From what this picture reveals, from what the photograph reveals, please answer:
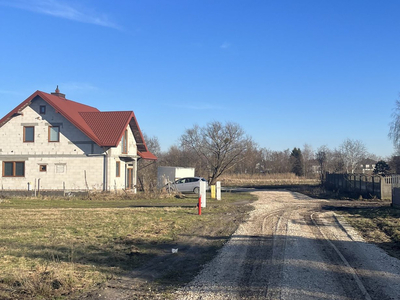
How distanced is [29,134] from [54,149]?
267 cm

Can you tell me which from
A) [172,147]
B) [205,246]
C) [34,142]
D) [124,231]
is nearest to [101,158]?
[34,142]

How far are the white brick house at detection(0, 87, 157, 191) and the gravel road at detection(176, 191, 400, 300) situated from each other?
69.4ft

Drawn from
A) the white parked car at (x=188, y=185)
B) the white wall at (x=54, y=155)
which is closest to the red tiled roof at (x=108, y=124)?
the white wall at (x=54, y=155)

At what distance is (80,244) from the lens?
10.7 metres

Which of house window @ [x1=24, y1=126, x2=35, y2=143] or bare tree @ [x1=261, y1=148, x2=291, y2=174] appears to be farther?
bare tree @ [x1=261, y1=148, x2=291, y2=174]

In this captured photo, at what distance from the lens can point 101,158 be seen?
32312 millimetres

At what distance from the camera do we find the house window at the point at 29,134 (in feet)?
109

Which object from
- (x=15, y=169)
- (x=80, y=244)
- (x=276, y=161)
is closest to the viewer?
(x=80, y=244)

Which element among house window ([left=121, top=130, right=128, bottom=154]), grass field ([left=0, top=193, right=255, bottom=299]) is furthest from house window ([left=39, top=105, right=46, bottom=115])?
grass field ([left=0, top=193, right=255, bottom=299])

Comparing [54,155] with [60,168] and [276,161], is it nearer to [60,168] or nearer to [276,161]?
[60,168]

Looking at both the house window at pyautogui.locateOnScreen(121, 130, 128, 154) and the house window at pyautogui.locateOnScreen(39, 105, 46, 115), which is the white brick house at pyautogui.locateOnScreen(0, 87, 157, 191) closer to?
the house window at pyautogui.locateOnScreen(39, 105, 46, 115)

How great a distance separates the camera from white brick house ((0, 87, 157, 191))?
32281 mm

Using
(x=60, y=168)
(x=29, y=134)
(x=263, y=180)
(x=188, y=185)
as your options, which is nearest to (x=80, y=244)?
(x=188, y=185)

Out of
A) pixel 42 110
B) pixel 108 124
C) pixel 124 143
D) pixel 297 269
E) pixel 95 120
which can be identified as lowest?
pixel 297 269
